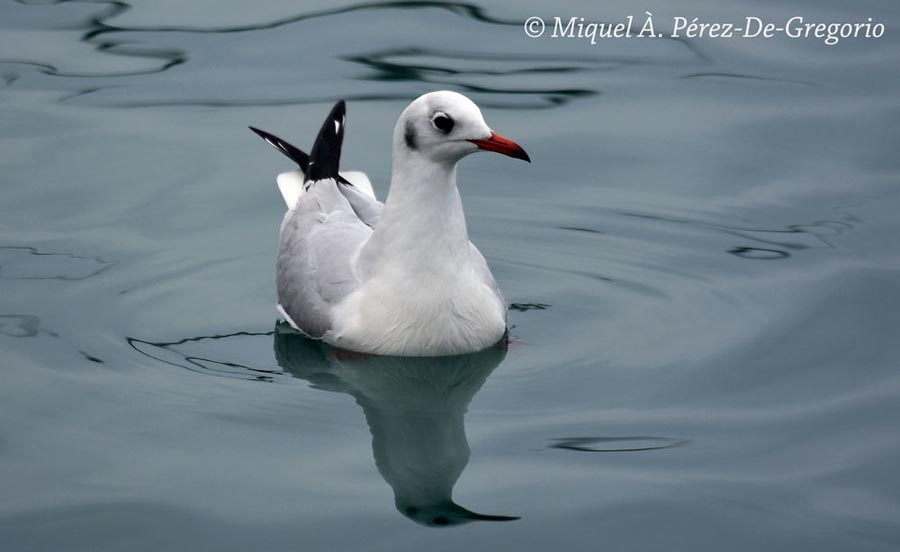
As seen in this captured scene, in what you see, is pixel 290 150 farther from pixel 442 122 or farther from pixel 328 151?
pixel 442 122

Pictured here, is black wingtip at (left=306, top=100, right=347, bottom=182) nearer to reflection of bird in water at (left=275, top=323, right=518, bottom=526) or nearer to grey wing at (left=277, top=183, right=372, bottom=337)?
grey wing at (left=277, top=183, right=372, bottom=337)

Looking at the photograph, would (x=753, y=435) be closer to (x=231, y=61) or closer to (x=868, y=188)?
(x=868, y=188)

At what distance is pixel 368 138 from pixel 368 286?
9.69 feet

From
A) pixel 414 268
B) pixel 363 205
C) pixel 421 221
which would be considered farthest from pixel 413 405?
pixel 363 205

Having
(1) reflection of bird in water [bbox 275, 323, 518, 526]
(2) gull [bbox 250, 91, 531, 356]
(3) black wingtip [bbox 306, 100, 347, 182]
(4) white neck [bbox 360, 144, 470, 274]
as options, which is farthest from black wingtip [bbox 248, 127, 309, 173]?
(4) white neck [bbox 360, 144, 470, 274]

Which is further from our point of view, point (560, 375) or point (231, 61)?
point (231, 61)

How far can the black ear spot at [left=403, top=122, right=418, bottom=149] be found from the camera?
6.98 metres

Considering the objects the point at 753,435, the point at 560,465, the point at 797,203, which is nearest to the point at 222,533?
the point at 560,465

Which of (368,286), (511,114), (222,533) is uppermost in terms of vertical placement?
(511,114)

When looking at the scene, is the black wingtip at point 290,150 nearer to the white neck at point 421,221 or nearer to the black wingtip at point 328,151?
the black wingtip at point 328,151

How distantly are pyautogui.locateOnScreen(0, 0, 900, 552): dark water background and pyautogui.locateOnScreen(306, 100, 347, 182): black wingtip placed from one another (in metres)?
0.61

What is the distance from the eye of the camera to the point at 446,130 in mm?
6887

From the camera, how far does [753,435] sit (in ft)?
21.7

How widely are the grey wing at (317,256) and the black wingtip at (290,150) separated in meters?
0.63
